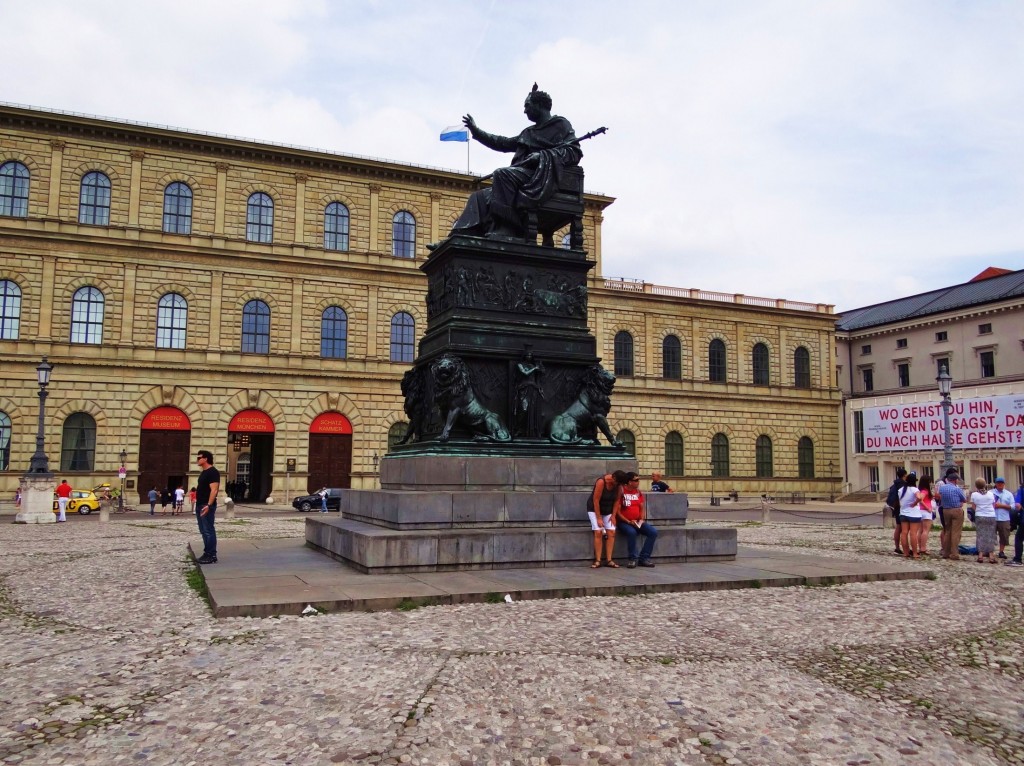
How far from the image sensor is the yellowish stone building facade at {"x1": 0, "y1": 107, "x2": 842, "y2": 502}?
39562 mm

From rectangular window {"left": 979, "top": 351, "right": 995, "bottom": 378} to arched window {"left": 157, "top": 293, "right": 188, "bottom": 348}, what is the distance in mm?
51125

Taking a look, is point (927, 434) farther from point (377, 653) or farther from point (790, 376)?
point (377, 653)

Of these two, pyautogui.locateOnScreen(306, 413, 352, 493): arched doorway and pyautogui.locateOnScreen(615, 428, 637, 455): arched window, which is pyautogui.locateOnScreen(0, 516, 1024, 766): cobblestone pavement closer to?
pyautogui.locateOnScreen(306, 413, 352, 493): arched doorway

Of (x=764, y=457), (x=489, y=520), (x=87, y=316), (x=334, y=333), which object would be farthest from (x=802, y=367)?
(x=489, y=520)

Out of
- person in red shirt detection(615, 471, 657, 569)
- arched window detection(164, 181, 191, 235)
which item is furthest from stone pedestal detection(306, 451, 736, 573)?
arched window detection(164, 181, 191, 235)

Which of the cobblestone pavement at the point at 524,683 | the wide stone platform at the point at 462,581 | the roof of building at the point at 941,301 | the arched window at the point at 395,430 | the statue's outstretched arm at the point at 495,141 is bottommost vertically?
the cobblestone pavement at the point at 524,683

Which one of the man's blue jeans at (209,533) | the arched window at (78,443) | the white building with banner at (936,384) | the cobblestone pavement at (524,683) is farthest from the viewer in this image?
the white building with banner at (936,384)

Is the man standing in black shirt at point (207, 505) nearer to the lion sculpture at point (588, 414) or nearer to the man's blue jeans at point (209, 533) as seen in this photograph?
the man's blue jeans at point (209, 533)

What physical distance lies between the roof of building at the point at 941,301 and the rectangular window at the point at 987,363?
3518 mm

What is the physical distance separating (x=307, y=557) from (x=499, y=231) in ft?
18.3

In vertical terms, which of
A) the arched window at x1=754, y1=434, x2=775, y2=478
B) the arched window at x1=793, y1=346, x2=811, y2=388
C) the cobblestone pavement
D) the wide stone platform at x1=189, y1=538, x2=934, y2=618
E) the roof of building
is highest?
the roof of building

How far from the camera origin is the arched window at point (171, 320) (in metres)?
41.6

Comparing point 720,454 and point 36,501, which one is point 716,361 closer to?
point 720,454

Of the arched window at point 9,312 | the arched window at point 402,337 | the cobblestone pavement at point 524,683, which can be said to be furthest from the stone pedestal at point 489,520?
the arched window at point 9,312
